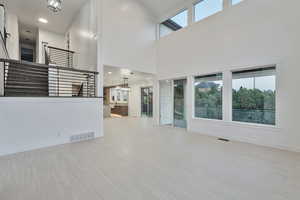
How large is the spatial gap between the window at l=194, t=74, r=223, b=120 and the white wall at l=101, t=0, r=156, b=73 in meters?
2.54

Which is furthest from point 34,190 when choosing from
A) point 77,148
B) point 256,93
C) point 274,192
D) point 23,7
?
point 23,7

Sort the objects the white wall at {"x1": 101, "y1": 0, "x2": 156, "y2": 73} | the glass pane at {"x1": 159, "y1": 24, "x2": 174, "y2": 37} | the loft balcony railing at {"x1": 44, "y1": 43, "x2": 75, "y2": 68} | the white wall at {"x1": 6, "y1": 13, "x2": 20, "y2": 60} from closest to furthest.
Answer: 1. the white wall at {"x1": 101, "y1": 0, "x2": 156, "y2": 73}
2. the white wall at {"x1": 6, "y1": 13, "x2": 20, "y2": 60}
3. the glass pane at {"x1": 159, "y1": 24, "x2": 174, "y2": 37}
4. the loft balcony railing at {"x1": 44, "y1": 43, "x2": 75, "y2": 68}

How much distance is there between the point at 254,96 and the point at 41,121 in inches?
242

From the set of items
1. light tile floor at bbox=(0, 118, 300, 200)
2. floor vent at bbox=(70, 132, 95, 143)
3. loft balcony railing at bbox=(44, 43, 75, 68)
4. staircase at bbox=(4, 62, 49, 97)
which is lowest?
light tile floor at bbox=(0, 118, 300, 200)

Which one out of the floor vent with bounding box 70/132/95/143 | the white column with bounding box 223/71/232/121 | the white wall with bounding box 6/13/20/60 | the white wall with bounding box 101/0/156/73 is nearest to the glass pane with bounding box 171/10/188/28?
the white wall with bounding box 101/0/156/73

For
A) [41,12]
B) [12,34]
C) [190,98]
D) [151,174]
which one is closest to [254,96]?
[190,98]

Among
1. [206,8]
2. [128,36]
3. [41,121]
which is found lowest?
[41,121]

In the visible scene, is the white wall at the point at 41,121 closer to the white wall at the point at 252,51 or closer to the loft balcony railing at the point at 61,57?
the white wall at the point at 252,51

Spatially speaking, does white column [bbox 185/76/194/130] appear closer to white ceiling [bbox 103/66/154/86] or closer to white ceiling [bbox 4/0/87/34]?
white ceiling [bbox 103/66/154/86]

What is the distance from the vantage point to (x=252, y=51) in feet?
13.5

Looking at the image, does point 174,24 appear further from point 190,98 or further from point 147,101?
point 147,101

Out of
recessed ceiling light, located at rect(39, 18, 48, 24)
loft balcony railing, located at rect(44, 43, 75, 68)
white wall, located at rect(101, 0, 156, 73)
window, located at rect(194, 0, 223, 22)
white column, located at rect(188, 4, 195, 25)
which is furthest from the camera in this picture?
loft balcony railing, located at rect(44, 43, 75, 68)

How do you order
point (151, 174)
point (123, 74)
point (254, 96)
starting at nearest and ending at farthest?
point (151, 174) → point (254, 96) → point (123, 74)

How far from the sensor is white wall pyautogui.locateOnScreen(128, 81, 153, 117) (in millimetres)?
10828
